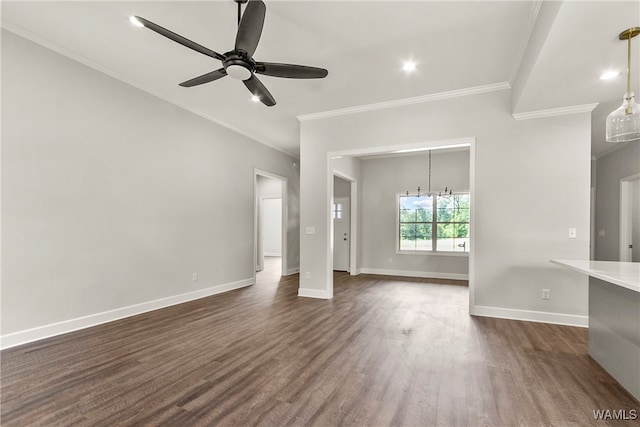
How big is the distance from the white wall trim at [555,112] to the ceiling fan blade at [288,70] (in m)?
2.88

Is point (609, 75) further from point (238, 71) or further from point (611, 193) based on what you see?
point (611, 193)

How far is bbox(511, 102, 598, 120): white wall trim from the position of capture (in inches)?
148

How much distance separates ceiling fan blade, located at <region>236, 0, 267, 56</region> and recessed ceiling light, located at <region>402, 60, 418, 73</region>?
1.95 meters

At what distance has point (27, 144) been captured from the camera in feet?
9.97

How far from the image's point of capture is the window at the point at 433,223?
7.12 meters

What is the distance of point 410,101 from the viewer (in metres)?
4.50

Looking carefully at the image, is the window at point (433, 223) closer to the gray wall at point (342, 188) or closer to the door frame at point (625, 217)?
the gray wall at point (342, 188)

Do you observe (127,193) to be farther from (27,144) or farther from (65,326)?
(65,326)

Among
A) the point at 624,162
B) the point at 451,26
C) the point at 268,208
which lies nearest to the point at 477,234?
the point at 451,26

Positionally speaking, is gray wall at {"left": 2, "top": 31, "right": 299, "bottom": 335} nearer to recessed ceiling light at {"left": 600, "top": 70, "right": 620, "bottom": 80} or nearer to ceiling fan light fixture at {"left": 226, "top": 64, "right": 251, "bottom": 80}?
ceiling fan light fixture at {"left": 226, "top": 64, "right": 251, "bottom": 80}

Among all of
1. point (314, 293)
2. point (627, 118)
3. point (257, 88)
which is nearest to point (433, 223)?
point (314, 293)

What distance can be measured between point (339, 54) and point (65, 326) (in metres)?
4.21

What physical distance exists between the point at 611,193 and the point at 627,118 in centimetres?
570

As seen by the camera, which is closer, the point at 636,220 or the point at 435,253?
the point at 636,220
